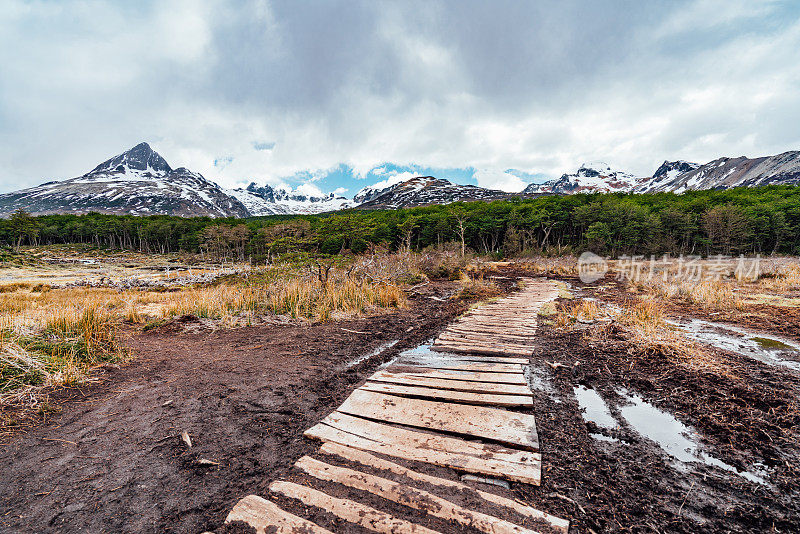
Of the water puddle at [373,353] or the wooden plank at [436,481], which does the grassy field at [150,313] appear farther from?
the wooden plank at [436,481]

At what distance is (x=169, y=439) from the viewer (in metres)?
2.99

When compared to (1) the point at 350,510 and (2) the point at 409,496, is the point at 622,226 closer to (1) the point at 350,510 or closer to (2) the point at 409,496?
(2) the point at 409,496

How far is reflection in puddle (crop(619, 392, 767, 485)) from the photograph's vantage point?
2649 millimetres

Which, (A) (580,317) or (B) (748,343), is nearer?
(B) (748,343)

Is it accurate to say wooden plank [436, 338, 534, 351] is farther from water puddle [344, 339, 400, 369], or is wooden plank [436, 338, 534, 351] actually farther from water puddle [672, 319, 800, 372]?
water puddle [672, 319, 800, 372]

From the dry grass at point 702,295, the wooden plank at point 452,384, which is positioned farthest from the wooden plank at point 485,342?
the dry grass at point 702,295

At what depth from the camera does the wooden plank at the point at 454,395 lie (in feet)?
11.7

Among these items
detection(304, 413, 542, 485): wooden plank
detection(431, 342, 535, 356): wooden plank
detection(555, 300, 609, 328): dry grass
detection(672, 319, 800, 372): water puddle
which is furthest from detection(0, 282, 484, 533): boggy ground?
detection(672, 319, 800, 372): water puddle

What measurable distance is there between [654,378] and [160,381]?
7022 mm

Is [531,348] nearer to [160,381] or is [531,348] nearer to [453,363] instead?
[453,363]

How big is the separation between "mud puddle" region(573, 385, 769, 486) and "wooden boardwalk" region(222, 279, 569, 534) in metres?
0.73

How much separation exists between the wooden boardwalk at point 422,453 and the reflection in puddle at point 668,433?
112cm

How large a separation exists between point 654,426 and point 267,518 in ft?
12.5

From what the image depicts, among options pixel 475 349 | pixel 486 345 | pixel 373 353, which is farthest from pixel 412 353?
pixel 486 345
